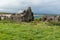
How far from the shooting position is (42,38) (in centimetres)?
1861

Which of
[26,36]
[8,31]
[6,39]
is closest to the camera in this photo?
[6,39]

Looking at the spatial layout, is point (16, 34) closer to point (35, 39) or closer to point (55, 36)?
point (35, 39)

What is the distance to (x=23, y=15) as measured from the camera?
4281 cm

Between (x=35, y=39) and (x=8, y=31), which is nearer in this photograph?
(x=35, y=39)

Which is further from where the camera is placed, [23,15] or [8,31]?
[23,15]

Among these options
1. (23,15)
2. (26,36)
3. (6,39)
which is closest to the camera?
(6,39)

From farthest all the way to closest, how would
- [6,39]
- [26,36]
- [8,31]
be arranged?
[8,31] → [26,36] → [6,39]

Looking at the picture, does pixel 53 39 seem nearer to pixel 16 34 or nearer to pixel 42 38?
pixel 42 38

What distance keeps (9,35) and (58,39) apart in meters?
4.98

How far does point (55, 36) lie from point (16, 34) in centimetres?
406

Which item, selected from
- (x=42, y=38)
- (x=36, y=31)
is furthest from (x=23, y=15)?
(x=42, y=38)

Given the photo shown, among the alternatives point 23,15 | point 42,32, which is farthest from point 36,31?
point 23,15

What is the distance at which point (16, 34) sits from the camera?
19.5m

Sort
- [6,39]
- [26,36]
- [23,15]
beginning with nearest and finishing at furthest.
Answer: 1. [6,39]
2. [26,36]
3. [23,15]
